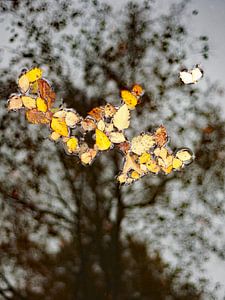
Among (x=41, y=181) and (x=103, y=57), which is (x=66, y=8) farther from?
(x=41, y=181)

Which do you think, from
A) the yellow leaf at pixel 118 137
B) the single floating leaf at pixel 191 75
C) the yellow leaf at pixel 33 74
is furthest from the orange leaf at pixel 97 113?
the single floating leaf at pixel 191 75

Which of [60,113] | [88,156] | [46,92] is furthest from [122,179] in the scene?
[46,92]

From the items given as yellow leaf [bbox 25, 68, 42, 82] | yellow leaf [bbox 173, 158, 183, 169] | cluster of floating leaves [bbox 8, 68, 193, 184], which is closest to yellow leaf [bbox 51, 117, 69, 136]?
cluster of floating leaves [bbox 8, 68, 193, 184]

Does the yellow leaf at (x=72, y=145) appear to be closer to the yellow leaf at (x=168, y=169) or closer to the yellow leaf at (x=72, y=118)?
the yellow leaf at (x=72, y=118)

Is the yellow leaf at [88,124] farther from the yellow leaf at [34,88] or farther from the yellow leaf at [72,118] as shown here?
Result: the yellow leaf at [34,88]

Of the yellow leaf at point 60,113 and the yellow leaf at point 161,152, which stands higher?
the yellow leaf at point 60,113

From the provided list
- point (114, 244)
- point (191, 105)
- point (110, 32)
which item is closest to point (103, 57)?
point (110, 32)

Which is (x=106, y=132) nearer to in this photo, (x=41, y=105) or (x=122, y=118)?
(x=122, y=118)
